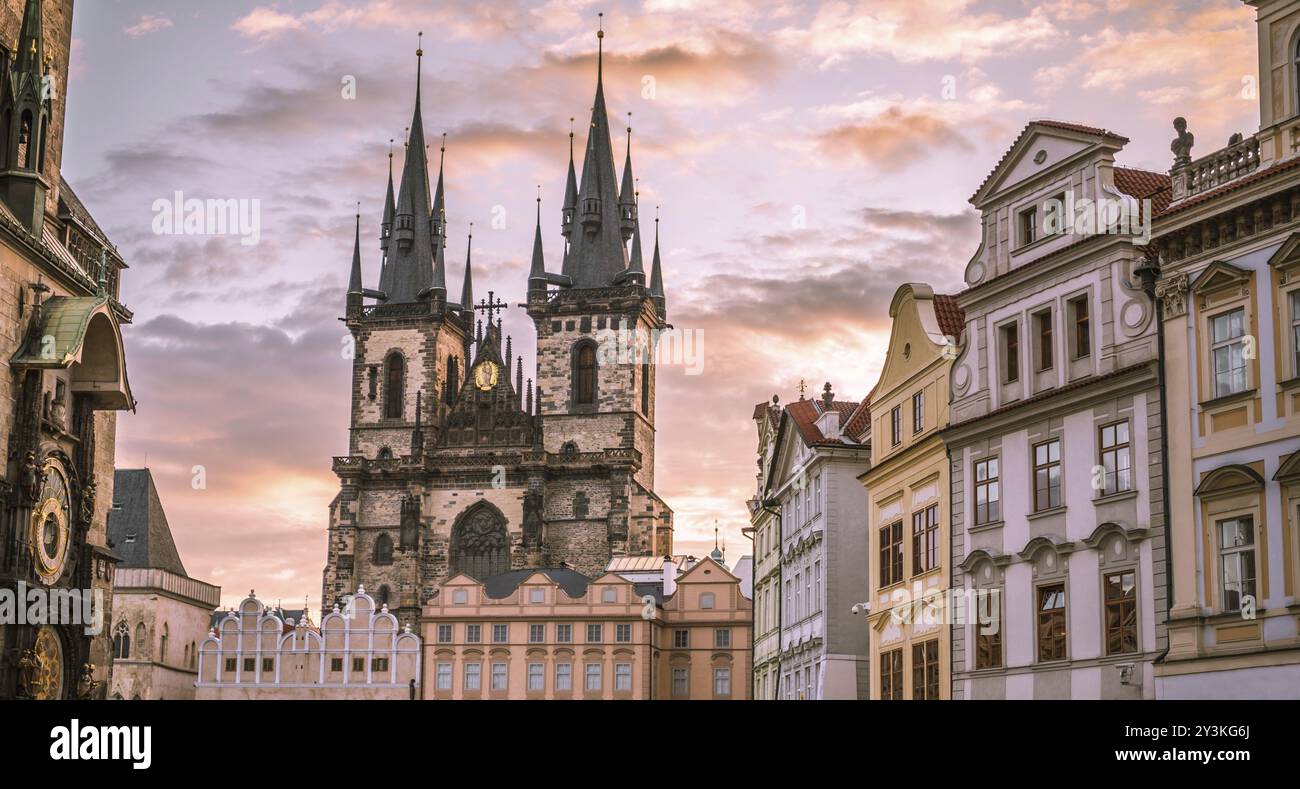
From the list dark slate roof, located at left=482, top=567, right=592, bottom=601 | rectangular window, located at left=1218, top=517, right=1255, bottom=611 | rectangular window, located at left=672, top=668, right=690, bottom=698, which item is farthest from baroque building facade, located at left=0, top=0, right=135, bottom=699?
rectangular window, located at left=672, top=668, right=690, bottom=698

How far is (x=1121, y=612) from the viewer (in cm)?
2958

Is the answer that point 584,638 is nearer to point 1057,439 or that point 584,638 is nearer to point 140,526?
point 140,526

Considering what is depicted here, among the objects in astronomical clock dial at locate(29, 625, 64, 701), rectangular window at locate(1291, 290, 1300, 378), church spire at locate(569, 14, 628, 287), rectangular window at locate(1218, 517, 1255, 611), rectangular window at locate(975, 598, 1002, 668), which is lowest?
astronomical clock dial at locate(29, 625, 64, 701)

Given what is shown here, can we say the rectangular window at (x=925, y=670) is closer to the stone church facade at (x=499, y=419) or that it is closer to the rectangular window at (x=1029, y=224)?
the rectangular window at (x=1029, y=224)

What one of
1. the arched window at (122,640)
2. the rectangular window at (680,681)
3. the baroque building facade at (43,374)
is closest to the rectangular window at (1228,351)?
the baroque building facade at (43,374)

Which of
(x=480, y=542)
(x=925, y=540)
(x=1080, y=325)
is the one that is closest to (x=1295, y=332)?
(x=1080, y=325)

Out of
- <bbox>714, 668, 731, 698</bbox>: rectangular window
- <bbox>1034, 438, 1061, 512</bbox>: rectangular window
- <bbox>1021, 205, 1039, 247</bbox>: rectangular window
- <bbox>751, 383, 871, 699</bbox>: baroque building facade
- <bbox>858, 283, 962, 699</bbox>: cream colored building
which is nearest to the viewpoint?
<bbox>1034, 438, 1061, 512</bbox>: rectangular window

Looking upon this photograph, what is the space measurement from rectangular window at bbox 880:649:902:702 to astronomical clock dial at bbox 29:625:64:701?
59.1ft

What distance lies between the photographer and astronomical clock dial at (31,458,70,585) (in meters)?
27.1

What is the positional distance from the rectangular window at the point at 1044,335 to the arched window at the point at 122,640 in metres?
60.7

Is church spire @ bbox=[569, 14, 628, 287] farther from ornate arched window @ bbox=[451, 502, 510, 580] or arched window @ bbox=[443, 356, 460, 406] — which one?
ornate arched window @ bbox=[451, 502, 510, 580]

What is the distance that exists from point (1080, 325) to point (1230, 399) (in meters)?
5.30

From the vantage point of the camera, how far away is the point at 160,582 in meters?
86.1
